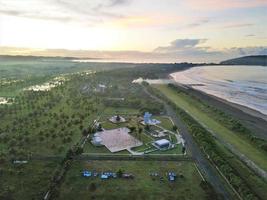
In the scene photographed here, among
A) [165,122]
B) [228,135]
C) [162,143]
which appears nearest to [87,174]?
[162,143]

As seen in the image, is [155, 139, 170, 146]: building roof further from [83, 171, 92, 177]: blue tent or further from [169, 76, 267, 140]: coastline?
[169, 76, 267, 140]: coastline

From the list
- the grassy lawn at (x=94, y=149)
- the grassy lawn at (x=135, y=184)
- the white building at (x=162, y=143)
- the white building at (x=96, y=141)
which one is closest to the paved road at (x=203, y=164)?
the grassy lawn at (x=135, y=184)

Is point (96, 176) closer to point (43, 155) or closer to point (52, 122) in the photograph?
point (43, 155)

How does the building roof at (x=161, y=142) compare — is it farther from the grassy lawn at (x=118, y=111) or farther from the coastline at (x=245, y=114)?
the grassy lawn at (x=118, y=111)

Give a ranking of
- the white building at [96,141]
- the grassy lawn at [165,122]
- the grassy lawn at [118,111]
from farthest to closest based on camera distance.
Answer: the grassy lawn at [118,111]
the grassy lawn at [165,122]
the white building at [96,141]

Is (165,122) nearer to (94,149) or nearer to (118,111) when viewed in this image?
(118,111)

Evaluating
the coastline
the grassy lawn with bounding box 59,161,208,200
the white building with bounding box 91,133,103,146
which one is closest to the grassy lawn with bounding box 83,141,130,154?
the white building with bounding box 91,133,103,146

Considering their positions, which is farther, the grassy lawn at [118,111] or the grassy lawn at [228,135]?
the grassy lawn at [118,111]
